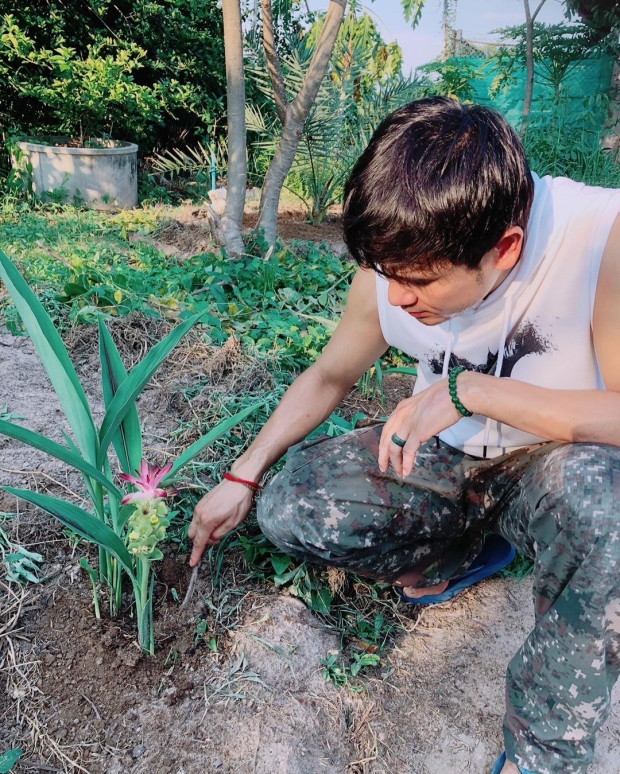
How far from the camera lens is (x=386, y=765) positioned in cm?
129

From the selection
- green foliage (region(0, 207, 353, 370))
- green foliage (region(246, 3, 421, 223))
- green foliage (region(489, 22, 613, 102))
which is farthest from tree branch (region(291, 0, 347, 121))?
green foliage (region(489, 22, 613, 102))

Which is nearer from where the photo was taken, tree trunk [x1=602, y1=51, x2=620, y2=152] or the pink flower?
the pink flower

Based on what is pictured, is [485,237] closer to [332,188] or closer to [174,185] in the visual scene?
[332,188]

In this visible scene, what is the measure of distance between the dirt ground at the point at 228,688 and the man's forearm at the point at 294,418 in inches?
12.0

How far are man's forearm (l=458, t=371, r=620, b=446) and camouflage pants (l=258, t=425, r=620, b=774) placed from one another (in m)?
0.03

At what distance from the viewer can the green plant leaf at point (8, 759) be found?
106 cm

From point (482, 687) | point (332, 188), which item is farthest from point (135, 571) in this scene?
point (332, 188)

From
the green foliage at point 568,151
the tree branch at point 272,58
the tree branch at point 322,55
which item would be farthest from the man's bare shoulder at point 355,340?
the green foliage at point 568,151

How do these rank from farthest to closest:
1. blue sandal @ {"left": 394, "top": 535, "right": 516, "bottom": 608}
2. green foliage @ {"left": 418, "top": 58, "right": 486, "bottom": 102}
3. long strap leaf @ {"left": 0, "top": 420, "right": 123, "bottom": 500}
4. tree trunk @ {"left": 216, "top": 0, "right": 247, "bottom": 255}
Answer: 1. green foliage @ {"left": 418, "top": 58, "right": 486, "bottom": 102}
2. tree trunk @ {"left": 216, "top": 0, "right": 247, "bottom": 255}
3. blue sandal @ {"left": 394, "top": 535, "right": 516, "bottom": 608}
4. long strap leaf @ {"left": 0, "top": 420, "right": 123, "bottom": 500}

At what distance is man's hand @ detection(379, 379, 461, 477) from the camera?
4.05 feet

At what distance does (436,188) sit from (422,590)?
3.49 ft

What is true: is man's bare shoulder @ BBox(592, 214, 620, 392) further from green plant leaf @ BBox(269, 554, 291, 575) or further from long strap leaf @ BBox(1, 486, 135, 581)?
long strap leaf @ BBox(1, 486, 135, 581)

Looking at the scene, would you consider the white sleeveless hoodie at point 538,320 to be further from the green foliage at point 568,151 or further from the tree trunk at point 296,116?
the green foliage at point 568,151

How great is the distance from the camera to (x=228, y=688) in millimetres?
1313
